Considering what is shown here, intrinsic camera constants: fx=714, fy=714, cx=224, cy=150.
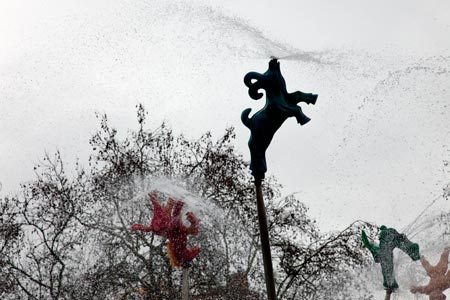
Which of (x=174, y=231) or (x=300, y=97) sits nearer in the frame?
(x=300, y=97)

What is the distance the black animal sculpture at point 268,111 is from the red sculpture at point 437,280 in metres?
5.52

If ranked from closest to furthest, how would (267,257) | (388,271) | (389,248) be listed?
(267,257) → (388,271) → (389,248)

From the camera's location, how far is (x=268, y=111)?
6.76 metres

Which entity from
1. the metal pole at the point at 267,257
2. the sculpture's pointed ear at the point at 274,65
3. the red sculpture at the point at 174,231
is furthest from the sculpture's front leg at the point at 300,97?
the red sculpture at the point at 174,231

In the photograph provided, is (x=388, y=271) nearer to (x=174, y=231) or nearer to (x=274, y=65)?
(x=174, y=231)

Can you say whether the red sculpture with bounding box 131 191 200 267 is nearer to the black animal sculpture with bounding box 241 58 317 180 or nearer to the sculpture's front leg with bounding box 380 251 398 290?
the sculpture's front leg with bounding box 380 251 398 290

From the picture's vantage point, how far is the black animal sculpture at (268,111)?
6645 millimetres

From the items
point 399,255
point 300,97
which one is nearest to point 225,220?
point 399,255

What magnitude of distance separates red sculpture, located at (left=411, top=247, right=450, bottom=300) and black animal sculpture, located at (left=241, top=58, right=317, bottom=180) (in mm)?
5524

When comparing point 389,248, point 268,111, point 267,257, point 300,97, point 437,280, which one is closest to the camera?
point 267,257

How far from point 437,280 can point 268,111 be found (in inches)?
237

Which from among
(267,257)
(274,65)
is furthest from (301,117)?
(267,257)

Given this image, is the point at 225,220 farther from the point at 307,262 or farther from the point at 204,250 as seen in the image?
the point at 307,262

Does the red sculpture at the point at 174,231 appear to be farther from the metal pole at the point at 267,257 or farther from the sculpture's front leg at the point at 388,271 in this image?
the metal pole at the point at 267,257
